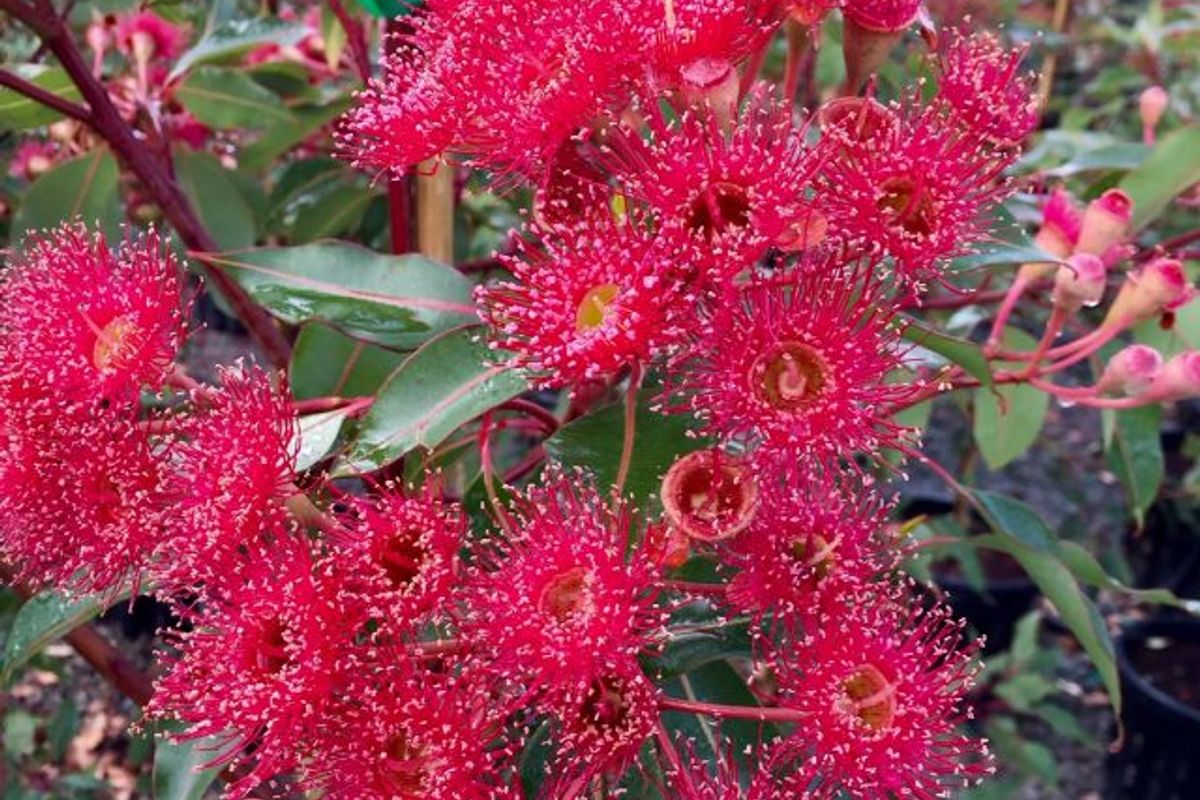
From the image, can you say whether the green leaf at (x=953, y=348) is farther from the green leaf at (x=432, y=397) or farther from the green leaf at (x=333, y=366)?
the green leaf at (x=333, y=366)

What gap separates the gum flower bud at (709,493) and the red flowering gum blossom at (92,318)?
0.91 feet

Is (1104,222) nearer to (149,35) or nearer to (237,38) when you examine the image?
(237,38)

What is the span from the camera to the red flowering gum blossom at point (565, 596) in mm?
590

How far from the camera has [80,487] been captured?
0.66m

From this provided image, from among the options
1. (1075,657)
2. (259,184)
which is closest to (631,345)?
(259,184)

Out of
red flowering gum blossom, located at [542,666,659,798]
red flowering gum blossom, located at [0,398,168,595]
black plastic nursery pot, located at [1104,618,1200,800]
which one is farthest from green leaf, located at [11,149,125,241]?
black plastic nursery pot, located at [1104,618,1200,800]

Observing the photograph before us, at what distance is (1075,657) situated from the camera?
2797 millimetres

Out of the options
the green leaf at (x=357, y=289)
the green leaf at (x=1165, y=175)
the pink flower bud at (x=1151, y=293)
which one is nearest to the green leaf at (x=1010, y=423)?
the green leaf at (x=1165, y=175)

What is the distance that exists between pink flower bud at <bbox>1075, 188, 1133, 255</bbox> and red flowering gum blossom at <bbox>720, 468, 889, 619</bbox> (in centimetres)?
30

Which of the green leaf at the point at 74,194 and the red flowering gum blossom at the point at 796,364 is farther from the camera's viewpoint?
the green leaf at the point at 74,194

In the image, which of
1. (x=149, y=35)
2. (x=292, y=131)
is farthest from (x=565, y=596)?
(x=149, y=35)

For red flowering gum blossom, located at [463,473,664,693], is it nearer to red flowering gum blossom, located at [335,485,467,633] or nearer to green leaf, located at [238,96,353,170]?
red flowering gum blossom, located at [335,485,467,633]

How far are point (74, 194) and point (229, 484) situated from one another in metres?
0.70

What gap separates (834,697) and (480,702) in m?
0.17
